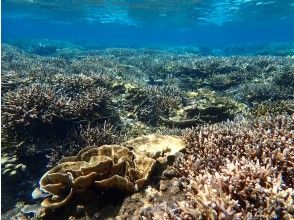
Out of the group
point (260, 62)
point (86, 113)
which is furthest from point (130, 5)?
point (86, 113)

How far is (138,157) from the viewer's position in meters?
5.02

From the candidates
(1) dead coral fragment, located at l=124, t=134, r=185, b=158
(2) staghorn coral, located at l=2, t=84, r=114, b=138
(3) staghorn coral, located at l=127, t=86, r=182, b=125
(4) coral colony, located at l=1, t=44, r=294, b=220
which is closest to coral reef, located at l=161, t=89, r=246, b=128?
(4) coral colony, located at l=1, t=44, r=294, b=220

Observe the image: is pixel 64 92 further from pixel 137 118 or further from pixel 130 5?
pixel 130 5

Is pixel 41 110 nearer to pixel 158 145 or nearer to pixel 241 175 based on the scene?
pixel 158 145

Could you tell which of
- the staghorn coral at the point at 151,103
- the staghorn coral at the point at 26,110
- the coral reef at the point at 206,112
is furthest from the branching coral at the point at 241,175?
the staghorn coral at the point at 151,103

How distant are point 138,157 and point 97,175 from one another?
887 mm

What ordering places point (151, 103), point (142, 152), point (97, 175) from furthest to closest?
point (151, 103) → point (142, 152) → point (97, 175)

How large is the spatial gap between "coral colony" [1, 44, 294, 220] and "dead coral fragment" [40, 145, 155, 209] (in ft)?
0.05

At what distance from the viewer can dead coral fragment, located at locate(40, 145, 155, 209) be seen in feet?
13.8

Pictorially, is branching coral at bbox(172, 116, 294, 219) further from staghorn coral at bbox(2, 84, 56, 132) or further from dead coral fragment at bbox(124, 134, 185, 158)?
staghorn coral at bbox(2, 84, 56, 132)

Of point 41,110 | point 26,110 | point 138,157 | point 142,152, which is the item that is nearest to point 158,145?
point 142,152

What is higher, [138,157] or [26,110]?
[26,110]

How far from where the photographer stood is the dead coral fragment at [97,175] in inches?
166

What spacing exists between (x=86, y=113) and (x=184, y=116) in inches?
118
